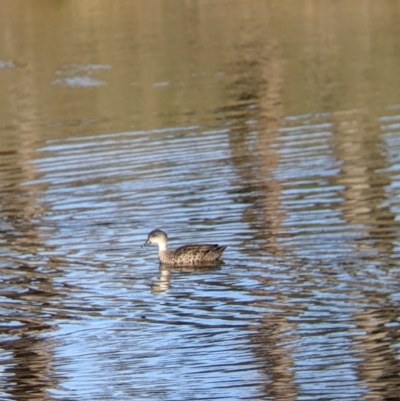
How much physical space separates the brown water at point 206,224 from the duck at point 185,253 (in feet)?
0.43

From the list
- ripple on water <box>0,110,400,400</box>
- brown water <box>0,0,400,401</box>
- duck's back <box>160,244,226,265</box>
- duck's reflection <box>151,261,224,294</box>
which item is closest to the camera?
ripple on water <box>0,110,400,400</box>

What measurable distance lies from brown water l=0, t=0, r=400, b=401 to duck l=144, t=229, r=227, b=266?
0.13 m

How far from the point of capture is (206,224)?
13.4 metres

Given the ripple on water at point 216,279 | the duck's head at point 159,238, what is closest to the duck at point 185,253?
the duck's head at point 159,238

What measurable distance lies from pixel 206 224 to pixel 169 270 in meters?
1.57

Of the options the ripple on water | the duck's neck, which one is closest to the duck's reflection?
the ripple on water

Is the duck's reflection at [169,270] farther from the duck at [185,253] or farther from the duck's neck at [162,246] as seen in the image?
the duck's neck at [162,246]

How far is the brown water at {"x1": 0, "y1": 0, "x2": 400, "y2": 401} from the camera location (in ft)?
28.8

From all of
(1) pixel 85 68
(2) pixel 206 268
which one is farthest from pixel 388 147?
(1) pixel 85 68

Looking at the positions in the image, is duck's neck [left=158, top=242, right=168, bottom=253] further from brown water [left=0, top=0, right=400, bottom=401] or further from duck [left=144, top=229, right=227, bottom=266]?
brown water [left=0, top=0, right=400, bottom=401]

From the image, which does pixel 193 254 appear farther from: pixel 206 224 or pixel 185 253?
pixel 206 224

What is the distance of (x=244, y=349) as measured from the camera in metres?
9.02

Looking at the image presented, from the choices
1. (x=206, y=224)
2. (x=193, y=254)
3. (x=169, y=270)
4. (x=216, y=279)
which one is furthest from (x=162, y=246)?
(x=206, y=224)

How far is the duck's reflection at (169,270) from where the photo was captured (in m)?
11.2
